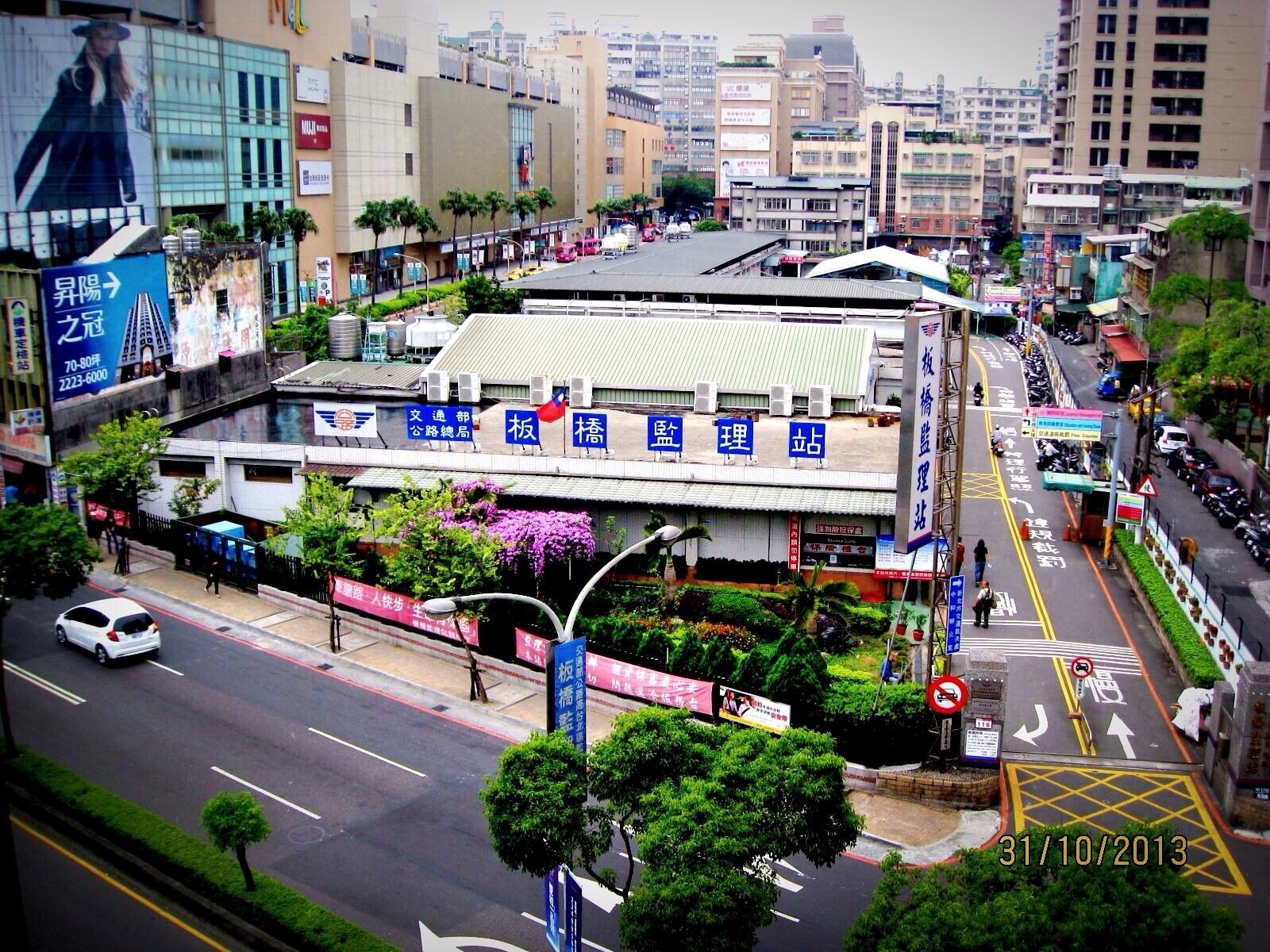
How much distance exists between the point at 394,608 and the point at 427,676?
3494mm

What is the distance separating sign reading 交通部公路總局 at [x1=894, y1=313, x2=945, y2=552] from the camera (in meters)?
28.3

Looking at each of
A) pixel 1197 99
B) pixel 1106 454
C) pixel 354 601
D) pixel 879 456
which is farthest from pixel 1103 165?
pixel 354 601

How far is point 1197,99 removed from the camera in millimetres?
137750

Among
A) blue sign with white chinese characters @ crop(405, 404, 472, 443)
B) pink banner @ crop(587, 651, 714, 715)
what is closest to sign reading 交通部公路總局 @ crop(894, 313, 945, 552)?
pink banner @ crop(587, 651, 714, 715)

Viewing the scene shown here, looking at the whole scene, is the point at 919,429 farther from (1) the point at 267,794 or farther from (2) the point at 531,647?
(1) the point at 267,794

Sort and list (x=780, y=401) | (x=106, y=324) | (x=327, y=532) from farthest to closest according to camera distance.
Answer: (x=780, y=401), (x=106, y=324), (x=327, y=532)

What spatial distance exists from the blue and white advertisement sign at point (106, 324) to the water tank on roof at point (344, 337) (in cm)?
1804

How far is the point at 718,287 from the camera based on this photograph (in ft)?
291

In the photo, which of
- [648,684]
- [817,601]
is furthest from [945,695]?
[817,601]

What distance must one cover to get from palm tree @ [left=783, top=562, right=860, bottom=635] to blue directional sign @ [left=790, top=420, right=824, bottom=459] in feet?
20.7

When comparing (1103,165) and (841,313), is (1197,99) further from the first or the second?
(841,313)

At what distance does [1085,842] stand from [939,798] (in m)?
12.2

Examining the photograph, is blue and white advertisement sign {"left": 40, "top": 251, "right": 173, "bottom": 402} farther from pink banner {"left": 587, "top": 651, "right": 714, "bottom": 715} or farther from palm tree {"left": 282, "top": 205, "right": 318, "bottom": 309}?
palm tree {"left": 282, "top": 205, "right": 318, "bottom": 309}
